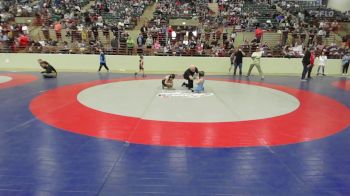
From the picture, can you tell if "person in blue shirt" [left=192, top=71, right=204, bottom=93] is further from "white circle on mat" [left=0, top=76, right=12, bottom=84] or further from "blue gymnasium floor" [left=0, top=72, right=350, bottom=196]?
"white circle on mat" [left=0, top=76, right=12, bottom=84]

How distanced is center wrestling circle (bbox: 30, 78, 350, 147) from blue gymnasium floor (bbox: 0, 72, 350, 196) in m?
0.17

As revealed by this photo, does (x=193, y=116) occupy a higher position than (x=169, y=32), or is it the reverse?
(x=169, y=32)

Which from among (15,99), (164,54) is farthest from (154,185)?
(164,54)

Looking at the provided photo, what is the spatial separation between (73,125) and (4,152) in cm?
175

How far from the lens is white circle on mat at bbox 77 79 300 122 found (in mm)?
7941

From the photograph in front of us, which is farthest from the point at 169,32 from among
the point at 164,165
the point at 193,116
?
the point at 164,165

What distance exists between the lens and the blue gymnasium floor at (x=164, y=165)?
14.0 feet

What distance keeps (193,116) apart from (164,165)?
299cm

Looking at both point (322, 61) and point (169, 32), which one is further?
point (169, 32)

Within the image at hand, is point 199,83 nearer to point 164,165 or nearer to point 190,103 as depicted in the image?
point 190,103

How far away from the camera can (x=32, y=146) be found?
5719 millimetres

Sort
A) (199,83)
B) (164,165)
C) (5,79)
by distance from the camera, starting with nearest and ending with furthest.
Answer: (164,165), (199,83), (5,79)

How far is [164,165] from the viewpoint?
500cm

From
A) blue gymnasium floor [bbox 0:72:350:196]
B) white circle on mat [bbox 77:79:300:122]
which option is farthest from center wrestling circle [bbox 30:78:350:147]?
blue gymnasium floor [bbox 0:72:350:196]
